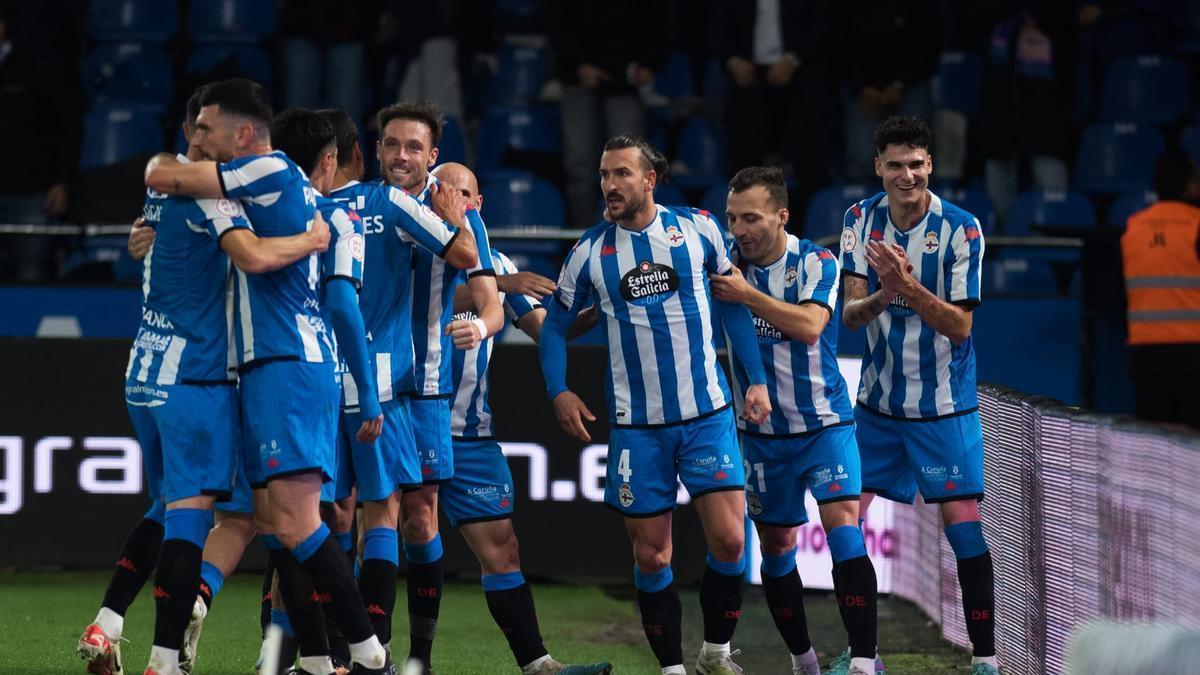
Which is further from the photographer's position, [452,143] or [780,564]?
[452,143]

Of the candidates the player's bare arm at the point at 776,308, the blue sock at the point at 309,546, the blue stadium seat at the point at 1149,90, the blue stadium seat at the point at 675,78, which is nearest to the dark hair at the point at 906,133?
the player's bare arm at the point at 776,308

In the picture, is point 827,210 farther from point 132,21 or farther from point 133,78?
point 132,21

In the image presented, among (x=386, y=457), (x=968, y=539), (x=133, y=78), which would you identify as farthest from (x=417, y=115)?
(x=133, y=78)

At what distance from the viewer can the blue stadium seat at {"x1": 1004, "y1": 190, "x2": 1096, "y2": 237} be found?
1176cm

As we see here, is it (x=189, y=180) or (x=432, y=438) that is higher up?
(x=189, y=180)

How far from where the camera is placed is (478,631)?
7.92m

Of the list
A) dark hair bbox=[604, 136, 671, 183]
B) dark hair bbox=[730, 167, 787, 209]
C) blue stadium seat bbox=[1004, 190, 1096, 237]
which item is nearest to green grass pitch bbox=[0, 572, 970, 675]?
dark hair bbox=[730, 167, 787, 209]

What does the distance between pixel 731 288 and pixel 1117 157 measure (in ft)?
23.2

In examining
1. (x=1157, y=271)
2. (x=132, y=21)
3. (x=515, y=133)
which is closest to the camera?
(x=1157, y=271)

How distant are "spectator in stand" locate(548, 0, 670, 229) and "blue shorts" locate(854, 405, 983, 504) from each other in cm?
523

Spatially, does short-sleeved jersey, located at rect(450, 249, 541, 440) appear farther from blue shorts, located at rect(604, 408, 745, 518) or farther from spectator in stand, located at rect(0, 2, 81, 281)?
spectator in stand, located at rect(0, 2, 81, 281)

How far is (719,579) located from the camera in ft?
21.2

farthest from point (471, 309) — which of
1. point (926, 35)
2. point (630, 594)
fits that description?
point (926, 35)

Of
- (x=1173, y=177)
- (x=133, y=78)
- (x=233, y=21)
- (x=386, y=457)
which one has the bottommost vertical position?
(x=386, y=457)
